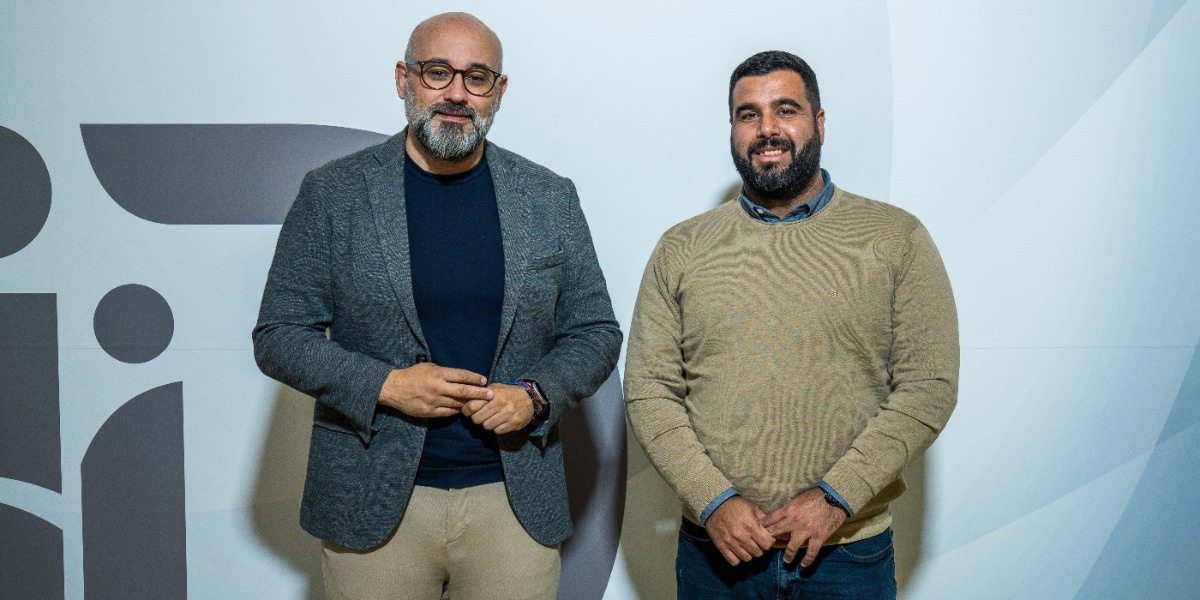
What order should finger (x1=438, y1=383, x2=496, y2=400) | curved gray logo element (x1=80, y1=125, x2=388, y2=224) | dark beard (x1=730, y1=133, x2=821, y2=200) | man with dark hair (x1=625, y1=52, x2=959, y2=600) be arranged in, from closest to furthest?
finger (x1=438, y1=383, x2=496, y2=400)
man with dark hair (x1=625, y1=52, x2=959, y2=600)
dark beard (x1=730, y1=133, x2=821, y2=200)
curved gray logo element (x1=80, y1=125, x2=388, y2=224)

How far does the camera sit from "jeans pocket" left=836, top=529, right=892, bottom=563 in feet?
6.01

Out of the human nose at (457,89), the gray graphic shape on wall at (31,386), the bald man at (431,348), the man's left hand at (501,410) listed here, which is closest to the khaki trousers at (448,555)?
the bald man at (431,348)

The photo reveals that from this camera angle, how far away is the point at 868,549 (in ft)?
6.10

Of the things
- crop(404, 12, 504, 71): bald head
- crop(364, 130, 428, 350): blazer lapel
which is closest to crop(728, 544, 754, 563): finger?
crop(364, 130, 428, 350): blazer lapel

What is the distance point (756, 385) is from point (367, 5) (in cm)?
152

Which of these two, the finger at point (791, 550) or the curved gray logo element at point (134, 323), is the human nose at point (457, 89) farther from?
the curved gray logo element at point (134, 323)

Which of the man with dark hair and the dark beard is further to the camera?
the dark beard

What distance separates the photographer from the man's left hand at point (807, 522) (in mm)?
1722

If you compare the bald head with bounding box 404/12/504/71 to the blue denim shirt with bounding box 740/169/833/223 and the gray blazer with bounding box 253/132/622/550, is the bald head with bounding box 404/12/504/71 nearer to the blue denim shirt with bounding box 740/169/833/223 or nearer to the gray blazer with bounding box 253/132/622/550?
the gray blazer with bounding box 253/132/622/550

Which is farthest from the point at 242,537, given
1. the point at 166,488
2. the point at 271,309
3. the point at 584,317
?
the point at 584,317

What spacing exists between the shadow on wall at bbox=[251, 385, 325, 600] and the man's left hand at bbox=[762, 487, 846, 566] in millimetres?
1438

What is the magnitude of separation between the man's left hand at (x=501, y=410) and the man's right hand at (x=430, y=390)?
1 cm

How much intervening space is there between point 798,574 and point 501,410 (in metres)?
0.67

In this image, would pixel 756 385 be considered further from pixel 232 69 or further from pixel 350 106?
pixel 232 69
